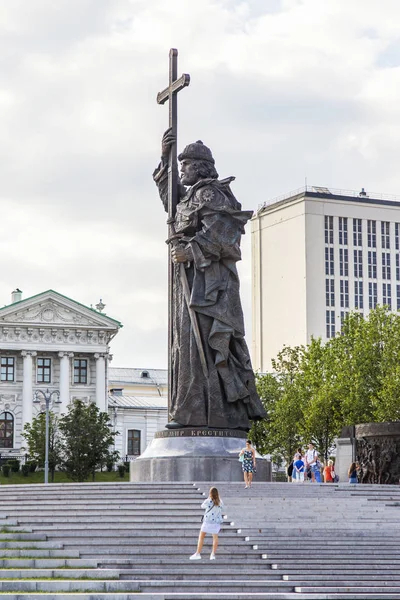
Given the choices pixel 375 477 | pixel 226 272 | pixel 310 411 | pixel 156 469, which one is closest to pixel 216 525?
pixel 156 469

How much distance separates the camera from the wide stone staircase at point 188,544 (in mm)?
A: 18781

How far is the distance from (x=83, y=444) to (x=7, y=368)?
2518 centimetres

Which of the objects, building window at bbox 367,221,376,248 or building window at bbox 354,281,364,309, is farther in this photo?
building window at bbox 354,281,364,309

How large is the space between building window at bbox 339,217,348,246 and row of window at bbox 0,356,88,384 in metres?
36.9

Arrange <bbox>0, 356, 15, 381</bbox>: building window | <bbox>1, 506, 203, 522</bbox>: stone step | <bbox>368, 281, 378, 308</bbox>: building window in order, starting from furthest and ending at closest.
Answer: <bbox>368, 281, 378, 308</bbox>: building window
<bbox>0, 356, 15, 381</bbox>: building window
<bbox>1, 506, 203, 522</bbox>: stone step

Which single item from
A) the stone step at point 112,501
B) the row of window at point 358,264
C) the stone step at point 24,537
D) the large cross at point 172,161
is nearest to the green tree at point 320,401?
the large cross at point 172,161

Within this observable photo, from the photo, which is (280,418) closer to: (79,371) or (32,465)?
(32,465)

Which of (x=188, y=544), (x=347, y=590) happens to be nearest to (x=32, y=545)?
(x=188, y=544)

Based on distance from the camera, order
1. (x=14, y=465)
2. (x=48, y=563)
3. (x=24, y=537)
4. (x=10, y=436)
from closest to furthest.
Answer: (x=48, y=563) < (x=24, y=537) < (x=14, y=465) < (x=10, y=436)

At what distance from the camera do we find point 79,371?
95312mm

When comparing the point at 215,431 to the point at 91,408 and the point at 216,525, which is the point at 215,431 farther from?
the point at 91,408

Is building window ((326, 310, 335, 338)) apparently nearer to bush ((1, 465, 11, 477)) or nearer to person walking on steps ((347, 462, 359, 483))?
bush ((1, 465, 11, 477))

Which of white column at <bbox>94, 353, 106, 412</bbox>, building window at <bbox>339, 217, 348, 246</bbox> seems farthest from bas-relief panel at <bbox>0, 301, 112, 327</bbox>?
building window at <bbox>339, 217, 348, 246</bbox>

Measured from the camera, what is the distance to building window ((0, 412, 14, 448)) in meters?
90.6
